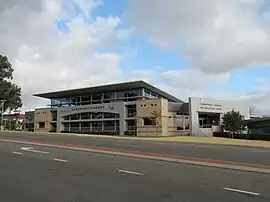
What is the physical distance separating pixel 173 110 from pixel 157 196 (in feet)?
176

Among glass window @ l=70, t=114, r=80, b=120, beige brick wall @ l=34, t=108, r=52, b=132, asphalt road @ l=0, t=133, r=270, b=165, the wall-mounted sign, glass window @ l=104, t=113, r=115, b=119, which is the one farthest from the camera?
beige brick wall @ l=34, t=108, r=52, b=132

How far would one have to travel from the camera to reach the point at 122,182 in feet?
33.4

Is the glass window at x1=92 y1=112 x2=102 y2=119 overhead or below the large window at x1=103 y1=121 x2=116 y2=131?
overhead

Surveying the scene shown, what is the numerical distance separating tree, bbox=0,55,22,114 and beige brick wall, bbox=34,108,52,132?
4.75 m

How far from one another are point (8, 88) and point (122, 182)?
71569 millimetres

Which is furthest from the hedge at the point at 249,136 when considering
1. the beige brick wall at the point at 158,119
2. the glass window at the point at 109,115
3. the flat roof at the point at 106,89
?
the glass window at the point at 109,115

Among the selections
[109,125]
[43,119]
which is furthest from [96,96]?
[43,119]

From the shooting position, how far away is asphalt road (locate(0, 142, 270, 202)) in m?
8.25

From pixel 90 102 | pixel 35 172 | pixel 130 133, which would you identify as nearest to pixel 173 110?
pixel 130 133

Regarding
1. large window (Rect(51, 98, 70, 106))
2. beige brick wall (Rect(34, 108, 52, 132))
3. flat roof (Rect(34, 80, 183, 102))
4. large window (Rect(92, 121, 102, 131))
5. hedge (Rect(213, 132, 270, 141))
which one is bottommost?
hedge (Rect(213, 132, 270, 141))

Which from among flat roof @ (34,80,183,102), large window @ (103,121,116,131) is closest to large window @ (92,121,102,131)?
large window @ (103,121,116,131)

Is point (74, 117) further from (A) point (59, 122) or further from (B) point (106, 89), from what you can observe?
(B) point (106, 89)

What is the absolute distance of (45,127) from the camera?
257 feet

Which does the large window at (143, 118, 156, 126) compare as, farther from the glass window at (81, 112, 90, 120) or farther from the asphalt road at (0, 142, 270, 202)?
the asphalt road at (0, 142, 270, 202)
